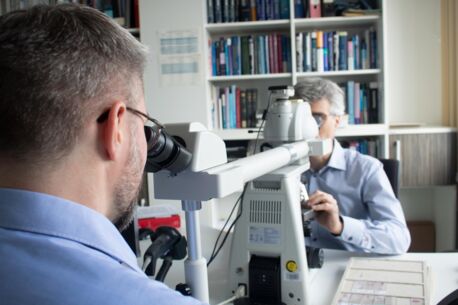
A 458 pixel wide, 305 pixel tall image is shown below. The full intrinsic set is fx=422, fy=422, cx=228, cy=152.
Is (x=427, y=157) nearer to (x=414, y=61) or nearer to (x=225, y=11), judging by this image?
(x=414, y=61)

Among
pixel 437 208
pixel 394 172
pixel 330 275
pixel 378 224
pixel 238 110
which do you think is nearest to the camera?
pixel 330 275

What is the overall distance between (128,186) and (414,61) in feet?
9.69

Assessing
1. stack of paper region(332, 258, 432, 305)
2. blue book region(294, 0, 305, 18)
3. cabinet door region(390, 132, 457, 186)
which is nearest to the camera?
stack of paper region(332, 258, 432, 305)

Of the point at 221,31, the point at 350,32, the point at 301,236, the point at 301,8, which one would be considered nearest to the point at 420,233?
the point at 350,32

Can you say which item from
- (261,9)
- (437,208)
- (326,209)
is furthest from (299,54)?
(326,209)

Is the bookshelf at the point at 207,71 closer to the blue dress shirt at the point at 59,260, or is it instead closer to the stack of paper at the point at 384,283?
the stack of paper at the point at 384,283

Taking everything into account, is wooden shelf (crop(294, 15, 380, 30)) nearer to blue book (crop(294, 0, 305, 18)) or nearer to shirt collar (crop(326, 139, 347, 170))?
blue book (crop(294, 0, 305, 18))

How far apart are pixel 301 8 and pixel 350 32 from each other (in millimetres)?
423

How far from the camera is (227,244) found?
1.57 m

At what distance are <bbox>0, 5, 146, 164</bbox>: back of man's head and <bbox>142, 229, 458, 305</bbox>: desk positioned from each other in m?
0.73

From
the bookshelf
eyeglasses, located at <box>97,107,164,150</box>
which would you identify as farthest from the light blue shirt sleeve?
the bookshelf

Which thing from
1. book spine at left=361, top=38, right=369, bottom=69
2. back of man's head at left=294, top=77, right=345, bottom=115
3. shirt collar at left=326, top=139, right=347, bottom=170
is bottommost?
shirt collar at left=326, top=139, right=347, bottom=170

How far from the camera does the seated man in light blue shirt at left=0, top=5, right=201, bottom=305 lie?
448 mm

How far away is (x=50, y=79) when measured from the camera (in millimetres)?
487
